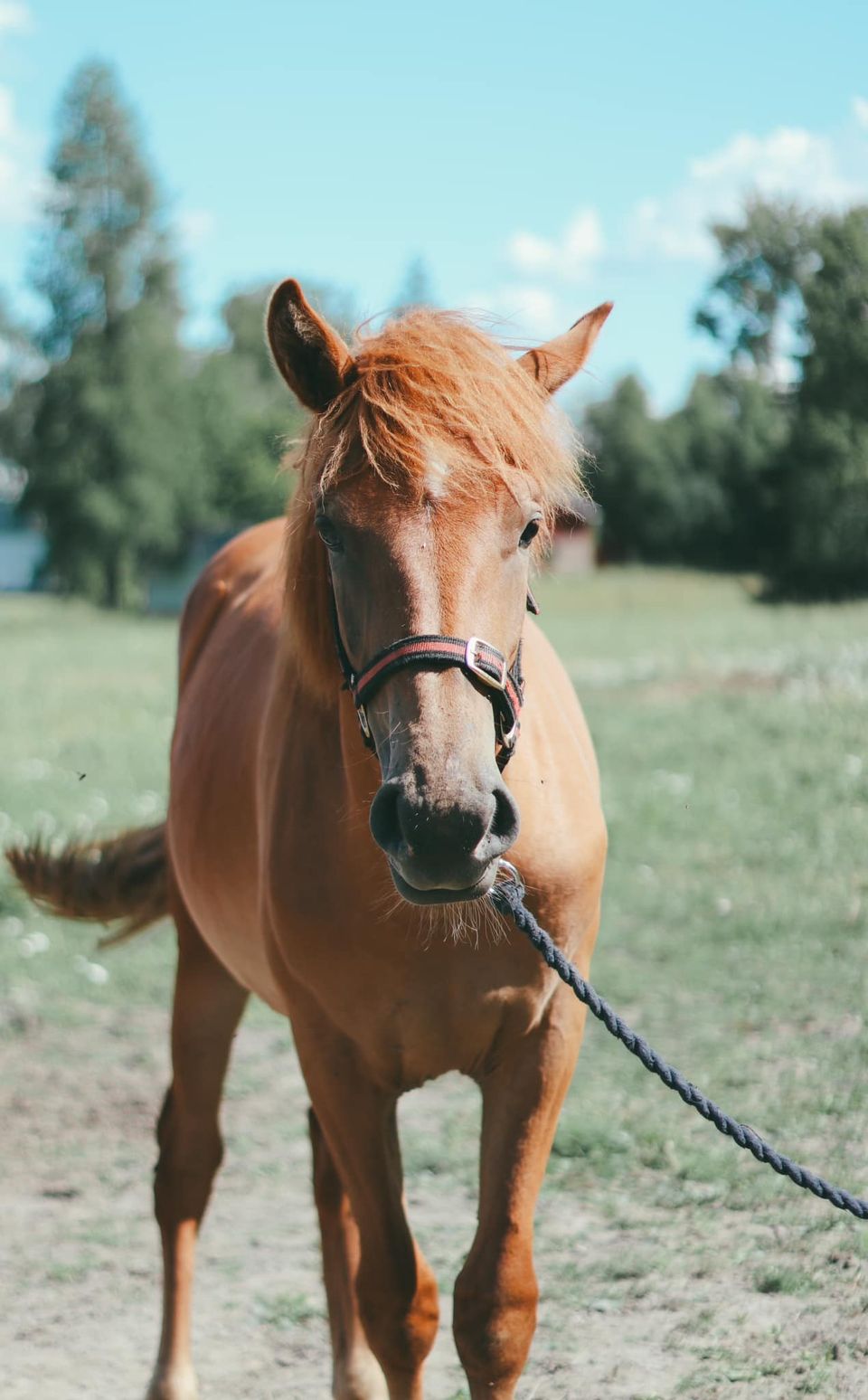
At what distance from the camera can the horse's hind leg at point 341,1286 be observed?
317cm

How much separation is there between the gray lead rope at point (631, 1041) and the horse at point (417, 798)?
0.07 m

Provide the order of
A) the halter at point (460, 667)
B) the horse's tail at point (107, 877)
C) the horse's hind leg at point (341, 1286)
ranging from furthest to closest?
1. the horse's tail at point (107, 877)
2. the horse's hind leg at point (341, 1286)
3. the halter at point (460, 667)

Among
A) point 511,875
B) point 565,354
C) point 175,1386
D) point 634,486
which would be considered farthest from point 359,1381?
point 634,486

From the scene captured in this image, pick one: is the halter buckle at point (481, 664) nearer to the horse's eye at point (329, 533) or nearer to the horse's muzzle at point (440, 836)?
the horse's muzzle at point (440, 836)

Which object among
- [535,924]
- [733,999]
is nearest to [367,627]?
[535,924]

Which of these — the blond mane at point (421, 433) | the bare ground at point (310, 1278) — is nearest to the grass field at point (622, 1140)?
the bare ground at point (310, 1278)

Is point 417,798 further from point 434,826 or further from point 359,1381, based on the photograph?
point 359,1381

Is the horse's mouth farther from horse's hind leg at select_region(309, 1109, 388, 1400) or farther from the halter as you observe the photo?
horse's hind leg at select_region(309, 1109, 388, 1400)

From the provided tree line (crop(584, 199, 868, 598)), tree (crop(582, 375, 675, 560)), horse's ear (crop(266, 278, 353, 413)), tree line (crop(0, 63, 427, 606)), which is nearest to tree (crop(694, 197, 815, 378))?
tree line (crop(584, 199, 868, 598))

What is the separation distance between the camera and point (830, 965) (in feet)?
18.7

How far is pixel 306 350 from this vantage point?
2332mm

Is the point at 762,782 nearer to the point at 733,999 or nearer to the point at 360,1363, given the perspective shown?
the point at 733,999

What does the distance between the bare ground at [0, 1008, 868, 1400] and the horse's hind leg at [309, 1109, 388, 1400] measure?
5.5 inches

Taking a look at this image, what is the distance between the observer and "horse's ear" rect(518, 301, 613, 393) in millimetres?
2445
